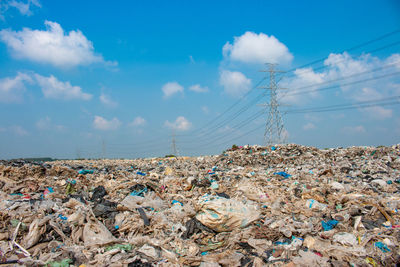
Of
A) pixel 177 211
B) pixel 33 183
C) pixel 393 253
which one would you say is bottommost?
pixel 393 253

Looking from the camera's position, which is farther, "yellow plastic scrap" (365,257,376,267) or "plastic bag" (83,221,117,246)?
"plastic bag" (83,221,117,246)

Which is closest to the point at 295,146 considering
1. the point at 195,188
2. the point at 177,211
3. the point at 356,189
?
the point at 356,189

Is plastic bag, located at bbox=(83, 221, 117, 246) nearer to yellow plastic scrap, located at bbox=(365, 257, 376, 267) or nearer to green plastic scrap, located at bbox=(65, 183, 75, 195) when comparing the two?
green plastic scrap, located at bbox=(65, 183, 75, 195)

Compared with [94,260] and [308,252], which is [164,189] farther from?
[308,252]

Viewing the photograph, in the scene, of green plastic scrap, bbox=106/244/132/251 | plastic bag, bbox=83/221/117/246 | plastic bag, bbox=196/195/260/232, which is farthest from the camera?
plastic bag, bbox=196/195/260/232

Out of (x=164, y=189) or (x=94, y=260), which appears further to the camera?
(x=164, y=189)

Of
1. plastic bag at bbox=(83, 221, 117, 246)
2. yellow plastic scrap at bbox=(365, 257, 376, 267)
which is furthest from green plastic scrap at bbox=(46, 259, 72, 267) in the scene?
yellow plastic scrap at bbox=(365, 257, 376, 267)

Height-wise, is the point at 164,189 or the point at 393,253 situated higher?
the point at 164,189

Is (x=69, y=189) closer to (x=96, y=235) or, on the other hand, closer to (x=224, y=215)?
(x=96, y=235)

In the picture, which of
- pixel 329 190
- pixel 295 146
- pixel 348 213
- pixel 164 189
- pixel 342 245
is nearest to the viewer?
pixel 342 245

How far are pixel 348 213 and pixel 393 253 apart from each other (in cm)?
166

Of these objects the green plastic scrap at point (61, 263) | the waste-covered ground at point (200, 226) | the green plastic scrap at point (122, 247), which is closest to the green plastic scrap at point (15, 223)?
the waste-covered ground at point (200, 226)

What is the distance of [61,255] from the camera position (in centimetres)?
427

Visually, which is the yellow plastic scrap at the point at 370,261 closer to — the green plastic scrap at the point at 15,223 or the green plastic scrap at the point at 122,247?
the green plastic scrap at the point at 122,247
